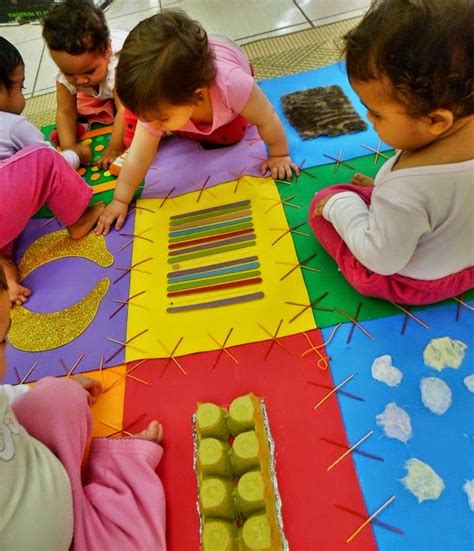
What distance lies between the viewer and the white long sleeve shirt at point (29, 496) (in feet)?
2.04

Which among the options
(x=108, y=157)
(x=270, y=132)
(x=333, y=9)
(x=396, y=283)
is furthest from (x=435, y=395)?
(x=333, y=9)

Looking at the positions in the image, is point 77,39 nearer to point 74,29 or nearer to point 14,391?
point 74,29

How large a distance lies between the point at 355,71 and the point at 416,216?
23cm

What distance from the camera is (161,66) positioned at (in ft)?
3.04

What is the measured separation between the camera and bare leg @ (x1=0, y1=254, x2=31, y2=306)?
1140 millimetres

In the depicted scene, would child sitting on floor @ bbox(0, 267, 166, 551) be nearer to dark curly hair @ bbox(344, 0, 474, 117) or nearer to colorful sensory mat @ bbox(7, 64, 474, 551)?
colorful sensory mat @ bbox(7, 64, 474, 551)

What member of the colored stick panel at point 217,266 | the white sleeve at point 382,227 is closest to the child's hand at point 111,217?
the colored stick panel at point 217,266

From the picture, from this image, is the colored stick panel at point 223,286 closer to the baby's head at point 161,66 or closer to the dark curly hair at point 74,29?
the baby's head at point 161,66

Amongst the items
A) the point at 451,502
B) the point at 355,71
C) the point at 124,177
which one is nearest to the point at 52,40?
the point at 124,177

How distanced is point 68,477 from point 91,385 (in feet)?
0.74

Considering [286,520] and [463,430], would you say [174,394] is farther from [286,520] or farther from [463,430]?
[463,430]

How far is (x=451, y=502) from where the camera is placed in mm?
Result: 725

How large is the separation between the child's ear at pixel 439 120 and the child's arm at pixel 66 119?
1069 millimetres

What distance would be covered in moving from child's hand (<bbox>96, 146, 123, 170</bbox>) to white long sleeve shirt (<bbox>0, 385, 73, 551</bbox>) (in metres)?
0.92
